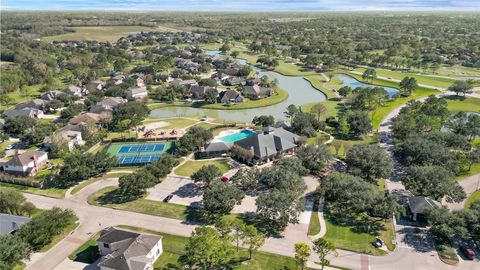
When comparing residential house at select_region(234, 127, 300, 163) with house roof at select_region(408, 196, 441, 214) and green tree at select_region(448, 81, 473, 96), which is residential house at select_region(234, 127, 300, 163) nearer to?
house roof at select_region(408, 196, 441, 214)

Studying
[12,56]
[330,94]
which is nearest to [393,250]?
[330,94]

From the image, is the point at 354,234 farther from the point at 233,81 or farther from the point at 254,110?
the point at 233,81

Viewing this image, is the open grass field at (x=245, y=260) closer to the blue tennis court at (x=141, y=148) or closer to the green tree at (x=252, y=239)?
the green tree at (x=252, y=239)

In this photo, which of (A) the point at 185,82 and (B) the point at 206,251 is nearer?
(B) the point at 206,251

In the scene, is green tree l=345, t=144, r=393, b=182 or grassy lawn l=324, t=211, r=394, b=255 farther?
green tree l=345, t=144, r=393, b=182

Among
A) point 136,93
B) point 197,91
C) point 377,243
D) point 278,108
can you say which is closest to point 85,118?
point 136,93

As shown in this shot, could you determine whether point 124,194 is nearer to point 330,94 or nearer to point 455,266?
point 455,266

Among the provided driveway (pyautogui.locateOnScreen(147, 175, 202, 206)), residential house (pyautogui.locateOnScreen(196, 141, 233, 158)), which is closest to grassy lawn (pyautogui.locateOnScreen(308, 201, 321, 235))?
driveway (pyautogui.locateOnScreen(147, 175, 202, 206))

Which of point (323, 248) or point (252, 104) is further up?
point (252, 104)
